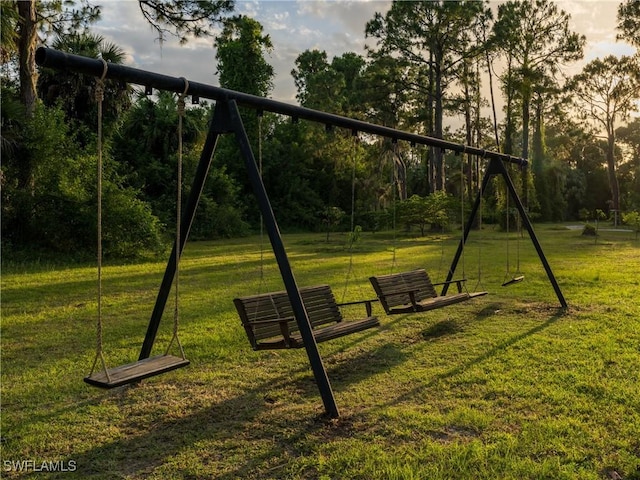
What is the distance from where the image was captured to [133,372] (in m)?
3.31

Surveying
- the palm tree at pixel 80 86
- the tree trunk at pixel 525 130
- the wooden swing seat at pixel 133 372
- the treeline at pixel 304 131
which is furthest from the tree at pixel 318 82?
the wooden swing seat at pixel 133 372

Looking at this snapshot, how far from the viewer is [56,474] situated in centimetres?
292

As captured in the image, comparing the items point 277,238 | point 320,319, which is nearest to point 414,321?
point 320,319

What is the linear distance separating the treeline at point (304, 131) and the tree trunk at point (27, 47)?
0.11 ft

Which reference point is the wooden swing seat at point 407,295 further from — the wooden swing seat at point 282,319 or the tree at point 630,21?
the tree at point 630,21

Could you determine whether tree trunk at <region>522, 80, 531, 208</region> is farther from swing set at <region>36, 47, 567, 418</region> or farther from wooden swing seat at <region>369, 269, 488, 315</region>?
swing set at <region>36, 47, 567, 418</region>

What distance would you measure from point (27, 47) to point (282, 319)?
44.9ft

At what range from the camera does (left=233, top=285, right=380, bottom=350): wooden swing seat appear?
4.12m

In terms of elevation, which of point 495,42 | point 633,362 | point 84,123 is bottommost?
point 633,362

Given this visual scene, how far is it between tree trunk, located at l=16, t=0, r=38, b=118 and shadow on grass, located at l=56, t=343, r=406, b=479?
41.8ft

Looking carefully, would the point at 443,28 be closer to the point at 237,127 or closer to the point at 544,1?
the point at 544,1

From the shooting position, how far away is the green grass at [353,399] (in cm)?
301

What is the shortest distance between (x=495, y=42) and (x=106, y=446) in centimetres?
2784

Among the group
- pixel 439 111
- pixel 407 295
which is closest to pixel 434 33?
pixel 439 111
